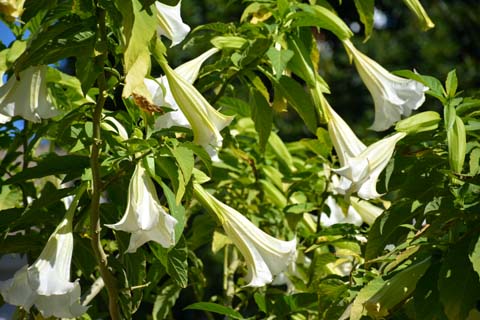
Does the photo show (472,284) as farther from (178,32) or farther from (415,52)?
(415,52)

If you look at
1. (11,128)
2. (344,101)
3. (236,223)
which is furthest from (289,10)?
(344,101)

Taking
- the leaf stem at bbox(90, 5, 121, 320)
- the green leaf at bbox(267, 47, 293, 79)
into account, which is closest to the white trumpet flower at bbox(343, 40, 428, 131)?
the green leaf at bbox(267, 47, 293, 79)

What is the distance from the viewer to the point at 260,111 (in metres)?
1.62

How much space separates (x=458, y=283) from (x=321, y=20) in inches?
20.3

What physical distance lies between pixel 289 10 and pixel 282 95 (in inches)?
6.2

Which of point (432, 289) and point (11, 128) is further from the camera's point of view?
point (11, 128)

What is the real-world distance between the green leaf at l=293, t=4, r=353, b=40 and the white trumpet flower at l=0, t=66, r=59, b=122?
48 centimetres

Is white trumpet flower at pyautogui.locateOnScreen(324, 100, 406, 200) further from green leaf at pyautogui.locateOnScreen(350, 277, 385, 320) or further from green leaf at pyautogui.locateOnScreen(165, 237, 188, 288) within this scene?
green leaf at pyautogui.locateOnScreen(165, 237, 188, 288)

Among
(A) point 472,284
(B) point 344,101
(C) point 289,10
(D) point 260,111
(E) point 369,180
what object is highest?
(C) point 289,10

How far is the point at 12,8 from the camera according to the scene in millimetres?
1075

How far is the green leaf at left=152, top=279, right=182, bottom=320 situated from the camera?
198 centimetres

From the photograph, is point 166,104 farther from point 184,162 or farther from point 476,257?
point 476,257

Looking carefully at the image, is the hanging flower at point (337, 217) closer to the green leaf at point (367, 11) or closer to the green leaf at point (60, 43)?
the green leaf at point (367, 11)

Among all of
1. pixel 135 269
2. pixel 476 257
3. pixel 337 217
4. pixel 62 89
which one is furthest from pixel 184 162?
pixel 337 217
